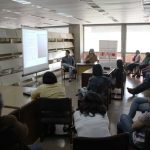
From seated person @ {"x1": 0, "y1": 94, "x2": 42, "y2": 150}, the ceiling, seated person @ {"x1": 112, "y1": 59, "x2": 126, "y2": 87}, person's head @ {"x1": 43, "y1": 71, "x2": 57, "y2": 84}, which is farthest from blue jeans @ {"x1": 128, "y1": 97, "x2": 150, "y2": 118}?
the ceiling

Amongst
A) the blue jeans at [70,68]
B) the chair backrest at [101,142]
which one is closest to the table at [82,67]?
the blue jeans at [70,68]

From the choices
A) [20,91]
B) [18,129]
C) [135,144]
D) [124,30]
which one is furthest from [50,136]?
A: [124,30]

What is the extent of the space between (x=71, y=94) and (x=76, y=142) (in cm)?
521

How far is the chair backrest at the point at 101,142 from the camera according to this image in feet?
6.10

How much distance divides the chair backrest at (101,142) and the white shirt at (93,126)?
44 cm

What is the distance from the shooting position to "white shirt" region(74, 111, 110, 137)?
7.67 feet

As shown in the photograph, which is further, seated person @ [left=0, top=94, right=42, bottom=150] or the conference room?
the conference room

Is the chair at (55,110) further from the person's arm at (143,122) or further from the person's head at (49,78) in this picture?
the person's arm at (143,122)

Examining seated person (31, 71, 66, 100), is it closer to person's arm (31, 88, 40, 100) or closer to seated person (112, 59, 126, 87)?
person's arm (31, 88, 40, 100)

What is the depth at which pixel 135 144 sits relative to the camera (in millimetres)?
3016

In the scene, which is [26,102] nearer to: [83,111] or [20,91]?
[20,91]

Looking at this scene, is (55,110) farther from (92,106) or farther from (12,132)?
(12,132)

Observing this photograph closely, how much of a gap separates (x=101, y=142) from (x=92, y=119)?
57cm

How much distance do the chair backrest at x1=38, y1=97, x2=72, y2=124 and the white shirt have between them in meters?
0.82
